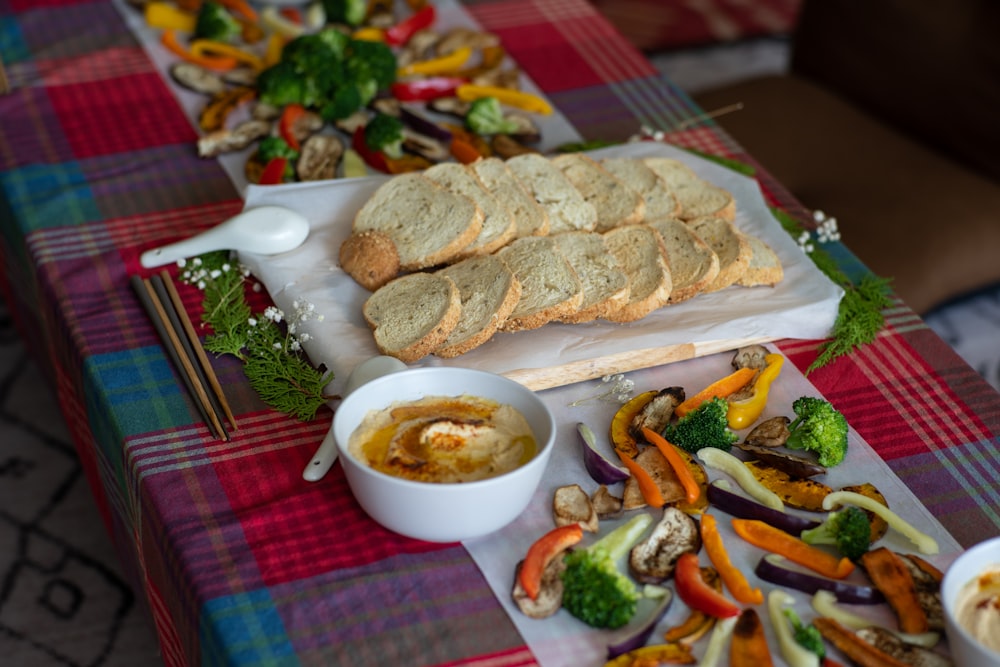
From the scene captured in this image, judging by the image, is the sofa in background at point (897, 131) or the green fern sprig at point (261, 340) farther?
the sofa in background at point (897, 131)

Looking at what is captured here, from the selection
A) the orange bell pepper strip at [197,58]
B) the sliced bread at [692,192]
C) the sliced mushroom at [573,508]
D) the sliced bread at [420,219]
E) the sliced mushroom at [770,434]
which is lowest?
the orange bell pepper strip at [197,58]

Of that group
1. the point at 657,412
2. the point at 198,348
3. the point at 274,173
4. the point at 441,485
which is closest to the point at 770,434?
the point at 657,412

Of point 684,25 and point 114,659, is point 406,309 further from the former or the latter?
point 684,25

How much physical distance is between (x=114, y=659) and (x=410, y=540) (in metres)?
1.79

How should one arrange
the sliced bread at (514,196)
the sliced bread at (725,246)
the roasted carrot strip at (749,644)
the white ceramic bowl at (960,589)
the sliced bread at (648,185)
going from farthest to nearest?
the sliced bread at (648,185), the sliced bread at (514,196), the sliced bread at (725,246), the roasted carrot strip at (749,644), the white ceramic bowl at (960,589)

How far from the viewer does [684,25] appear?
7.08 m

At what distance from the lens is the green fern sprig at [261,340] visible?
2.39 m

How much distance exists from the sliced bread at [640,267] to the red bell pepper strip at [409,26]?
4.89 feet

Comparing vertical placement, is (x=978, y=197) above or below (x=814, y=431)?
below

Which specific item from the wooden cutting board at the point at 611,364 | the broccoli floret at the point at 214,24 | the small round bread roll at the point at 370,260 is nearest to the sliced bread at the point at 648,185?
the wooden cutting board at the point at 611,364

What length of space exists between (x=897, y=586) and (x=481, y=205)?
1422 millimetres

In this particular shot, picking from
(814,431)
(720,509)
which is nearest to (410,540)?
(720,509)

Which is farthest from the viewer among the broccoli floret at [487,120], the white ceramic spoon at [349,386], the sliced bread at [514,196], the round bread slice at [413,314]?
the broccoli floret at [487,120]

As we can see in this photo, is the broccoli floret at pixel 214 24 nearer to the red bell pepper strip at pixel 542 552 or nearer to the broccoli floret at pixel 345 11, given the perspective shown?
the broccoli floret at pixel 345 11
